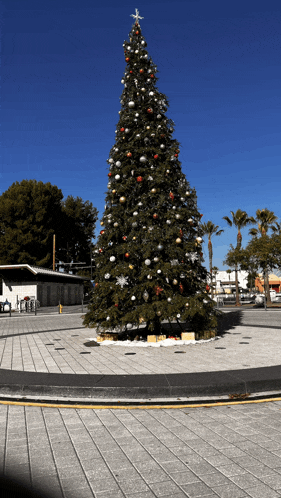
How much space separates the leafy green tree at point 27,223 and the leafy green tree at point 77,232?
20.0 feet

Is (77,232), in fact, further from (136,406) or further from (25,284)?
(136,406)

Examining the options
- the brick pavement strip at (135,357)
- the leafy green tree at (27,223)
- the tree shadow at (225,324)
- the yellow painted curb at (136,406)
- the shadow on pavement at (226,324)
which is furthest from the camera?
the leafy green tree at (27,223)

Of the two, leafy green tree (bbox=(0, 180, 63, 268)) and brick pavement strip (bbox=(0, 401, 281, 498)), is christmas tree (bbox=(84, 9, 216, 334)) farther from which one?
leafy green tree (bbox=(0, 180, 63, 268))

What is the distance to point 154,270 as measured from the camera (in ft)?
37.0

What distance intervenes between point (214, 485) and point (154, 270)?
27.0 ft

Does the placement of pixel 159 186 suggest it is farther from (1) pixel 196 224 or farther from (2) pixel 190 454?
(2) pixel 190 454

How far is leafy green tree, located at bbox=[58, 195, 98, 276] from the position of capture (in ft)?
198

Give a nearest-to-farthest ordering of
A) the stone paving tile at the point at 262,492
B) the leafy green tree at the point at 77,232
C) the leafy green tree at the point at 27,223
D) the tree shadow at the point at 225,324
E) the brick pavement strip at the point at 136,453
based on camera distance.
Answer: the stone paving tile at the point at 262,492 < the brick pavement strip at the point at 136,453 < the tree shadow at the point at 225,324 < the leafy green tree at the point at 27,223 < the leafy green tree at the point at 77,232

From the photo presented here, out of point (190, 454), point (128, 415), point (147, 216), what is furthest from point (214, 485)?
point (147, 216)

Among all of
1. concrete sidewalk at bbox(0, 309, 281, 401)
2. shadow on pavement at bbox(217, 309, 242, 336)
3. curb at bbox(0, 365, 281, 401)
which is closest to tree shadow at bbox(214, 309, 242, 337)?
shadow on pavement at bbox(217, 309, 242, 336)

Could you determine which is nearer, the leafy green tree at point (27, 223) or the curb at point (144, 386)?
the curb at point (144, 386)

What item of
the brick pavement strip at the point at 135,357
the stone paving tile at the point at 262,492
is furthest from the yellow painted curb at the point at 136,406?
the stone paving tile at the point at 262,492

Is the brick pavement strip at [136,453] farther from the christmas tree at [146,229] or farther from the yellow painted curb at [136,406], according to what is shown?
the christmas tree at [146,229]

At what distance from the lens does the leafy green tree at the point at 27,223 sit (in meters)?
49.1
